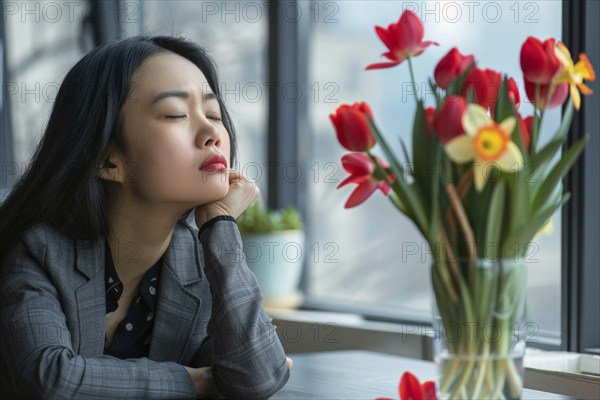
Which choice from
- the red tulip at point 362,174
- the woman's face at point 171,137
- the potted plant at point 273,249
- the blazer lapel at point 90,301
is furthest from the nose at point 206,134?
the potted plant at point 273,249

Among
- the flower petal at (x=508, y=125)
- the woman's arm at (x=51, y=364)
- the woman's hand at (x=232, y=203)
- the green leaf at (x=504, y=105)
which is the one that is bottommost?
the woman's arm at (x=51, y=364)

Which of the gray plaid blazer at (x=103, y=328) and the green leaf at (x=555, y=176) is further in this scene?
the gray plaid blazer at (x=103, y=328)

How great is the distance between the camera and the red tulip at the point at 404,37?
99cm

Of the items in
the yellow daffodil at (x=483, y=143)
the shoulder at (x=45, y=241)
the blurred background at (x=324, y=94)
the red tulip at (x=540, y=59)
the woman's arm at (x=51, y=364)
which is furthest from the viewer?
the blurred background at (x=324, y=94)

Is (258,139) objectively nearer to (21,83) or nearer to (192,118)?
(21,83)

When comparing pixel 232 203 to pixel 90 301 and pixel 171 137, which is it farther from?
pixel 90 301

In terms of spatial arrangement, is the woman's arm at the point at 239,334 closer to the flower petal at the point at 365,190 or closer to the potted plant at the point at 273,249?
the flower petal at the point at 365,190

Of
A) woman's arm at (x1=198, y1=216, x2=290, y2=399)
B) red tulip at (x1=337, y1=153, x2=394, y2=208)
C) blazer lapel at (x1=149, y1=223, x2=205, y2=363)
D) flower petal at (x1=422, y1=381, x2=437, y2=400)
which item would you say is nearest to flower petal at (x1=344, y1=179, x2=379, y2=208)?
red tulip at (x1=337, y1=153, x2=394, y2=208)

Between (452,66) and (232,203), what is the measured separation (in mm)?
599

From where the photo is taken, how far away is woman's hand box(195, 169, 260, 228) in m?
1.46

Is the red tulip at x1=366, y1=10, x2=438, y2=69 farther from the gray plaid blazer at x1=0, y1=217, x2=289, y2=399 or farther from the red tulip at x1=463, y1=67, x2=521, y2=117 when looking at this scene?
the gray plaid blazer at x1=0, y1=217, x2=289, y2=399

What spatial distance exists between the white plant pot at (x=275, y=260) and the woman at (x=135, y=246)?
124 centimetres

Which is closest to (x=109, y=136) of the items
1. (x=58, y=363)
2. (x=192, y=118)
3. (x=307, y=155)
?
(x=192, y=118)

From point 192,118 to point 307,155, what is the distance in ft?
5.78
